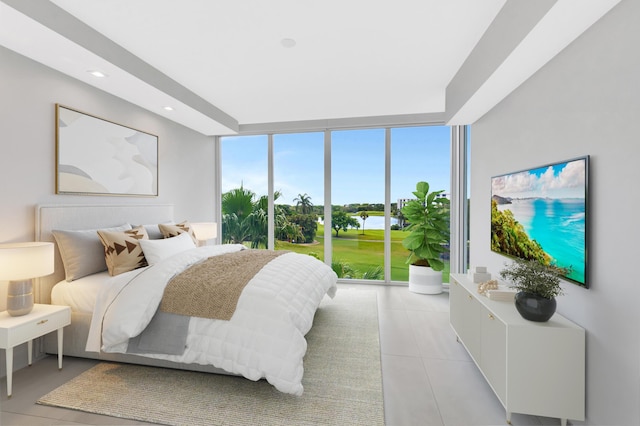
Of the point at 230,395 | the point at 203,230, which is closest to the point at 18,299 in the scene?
the point at 230,395

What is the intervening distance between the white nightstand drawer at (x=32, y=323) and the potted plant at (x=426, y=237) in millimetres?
3812

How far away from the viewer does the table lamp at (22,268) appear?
6.44 feet

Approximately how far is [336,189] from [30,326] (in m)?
3.87

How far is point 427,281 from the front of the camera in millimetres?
4301

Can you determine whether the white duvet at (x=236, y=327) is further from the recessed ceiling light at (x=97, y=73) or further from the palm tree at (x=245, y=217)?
the palm tree at (x=245, y=217)

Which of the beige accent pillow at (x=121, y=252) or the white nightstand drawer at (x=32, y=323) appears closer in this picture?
the white nightstand drawer at (x=32, y=323)

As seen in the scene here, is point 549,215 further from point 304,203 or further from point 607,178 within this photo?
point 304,203

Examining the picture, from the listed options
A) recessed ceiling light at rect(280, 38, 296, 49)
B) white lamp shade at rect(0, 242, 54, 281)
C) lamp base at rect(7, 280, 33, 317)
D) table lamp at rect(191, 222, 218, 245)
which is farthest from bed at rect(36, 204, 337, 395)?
recessed ceiling light at rect(280, 38, 296, 49)

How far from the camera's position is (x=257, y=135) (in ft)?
17.1

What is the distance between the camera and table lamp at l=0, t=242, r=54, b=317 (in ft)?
6.44

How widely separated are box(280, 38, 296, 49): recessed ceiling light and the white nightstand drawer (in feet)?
8.82

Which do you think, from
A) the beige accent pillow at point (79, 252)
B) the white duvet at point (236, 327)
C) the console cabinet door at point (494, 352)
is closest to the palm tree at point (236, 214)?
the beige accent pillow at point (79, 252)

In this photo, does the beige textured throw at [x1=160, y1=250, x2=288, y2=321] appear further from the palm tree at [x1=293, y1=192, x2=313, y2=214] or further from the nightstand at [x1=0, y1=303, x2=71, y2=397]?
the palm tree at [x1=293, y1=192, x2=313, y2=214]

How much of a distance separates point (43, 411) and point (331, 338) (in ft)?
6.78
